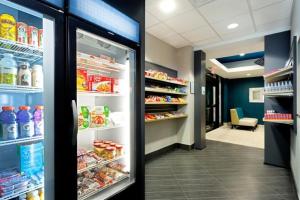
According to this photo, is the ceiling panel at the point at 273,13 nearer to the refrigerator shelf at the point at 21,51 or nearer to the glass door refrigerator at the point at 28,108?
the glass door refrigerator at the point at 28,108

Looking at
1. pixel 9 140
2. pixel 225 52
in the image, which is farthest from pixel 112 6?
pixel 225 52

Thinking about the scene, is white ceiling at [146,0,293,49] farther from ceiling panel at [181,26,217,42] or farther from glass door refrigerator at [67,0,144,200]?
glass door refrigerator at [67,0,144,200]

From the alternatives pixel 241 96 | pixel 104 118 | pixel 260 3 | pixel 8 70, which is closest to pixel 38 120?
pixel 8 70

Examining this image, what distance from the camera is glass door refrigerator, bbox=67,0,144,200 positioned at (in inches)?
51.6

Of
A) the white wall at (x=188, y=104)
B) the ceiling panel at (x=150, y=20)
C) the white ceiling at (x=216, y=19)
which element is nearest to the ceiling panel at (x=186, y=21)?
the white ceiling at (x=216, y=19)

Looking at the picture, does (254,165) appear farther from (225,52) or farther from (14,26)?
(14,26)

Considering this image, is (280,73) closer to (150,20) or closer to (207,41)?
(207,41)

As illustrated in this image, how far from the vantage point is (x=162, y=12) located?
2.87 metres

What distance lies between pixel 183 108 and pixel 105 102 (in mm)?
2954

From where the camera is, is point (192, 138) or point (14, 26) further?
point (192, 138)

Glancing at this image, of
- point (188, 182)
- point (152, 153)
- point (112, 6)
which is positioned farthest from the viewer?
point (152, 153)

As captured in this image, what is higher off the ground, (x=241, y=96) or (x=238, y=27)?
(x=238, y=27)

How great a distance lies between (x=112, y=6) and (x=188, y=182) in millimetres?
2683

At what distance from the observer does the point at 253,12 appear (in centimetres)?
287
